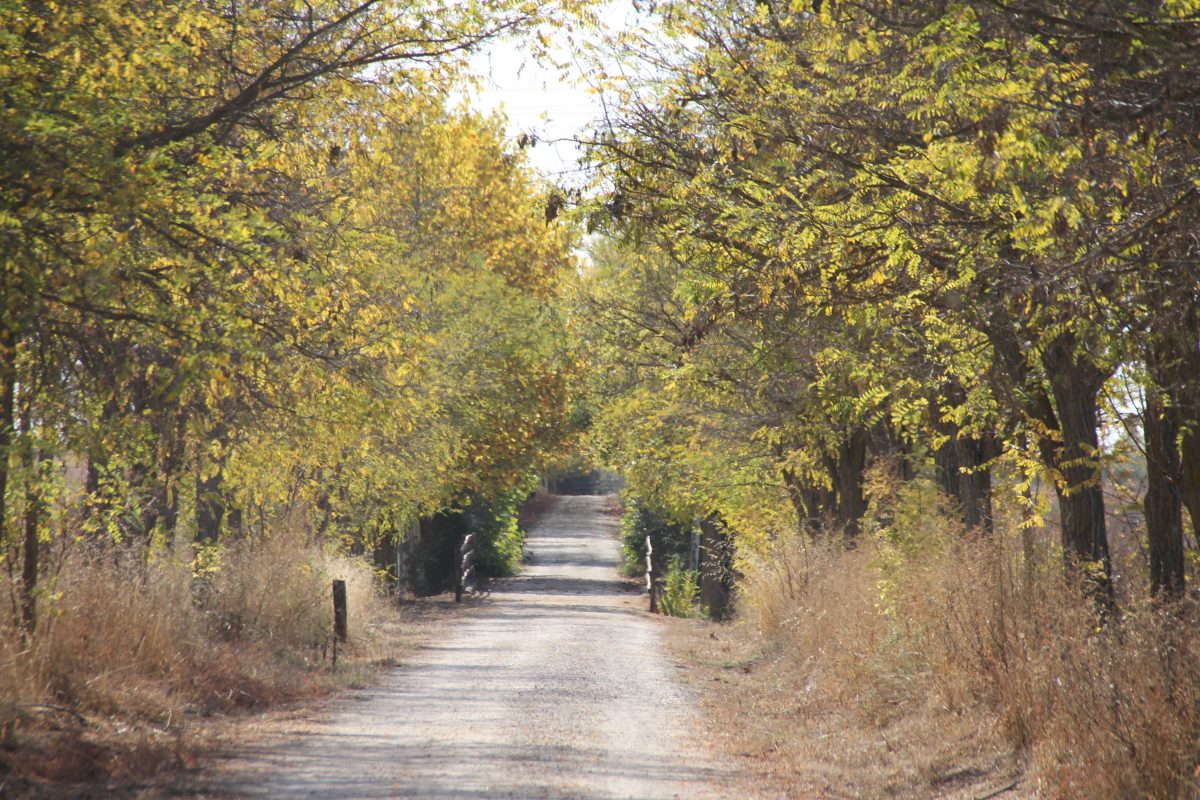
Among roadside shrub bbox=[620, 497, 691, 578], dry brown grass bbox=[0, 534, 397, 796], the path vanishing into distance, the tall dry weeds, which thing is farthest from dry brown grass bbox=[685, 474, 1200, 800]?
roadside shrub bbox=[620, 497, 691, 578]

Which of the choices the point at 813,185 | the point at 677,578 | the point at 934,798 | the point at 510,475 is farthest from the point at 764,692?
the point at 677,578

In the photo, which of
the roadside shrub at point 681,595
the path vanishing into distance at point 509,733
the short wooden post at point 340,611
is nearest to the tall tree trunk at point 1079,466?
the path vanishing into distance at point 509,733

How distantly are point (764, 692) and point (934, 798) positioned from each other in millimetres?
6706

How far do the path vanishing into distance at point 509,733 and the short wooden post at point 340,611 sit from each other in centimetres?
103

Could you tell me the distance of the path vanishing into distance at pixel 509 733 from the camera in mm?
9320

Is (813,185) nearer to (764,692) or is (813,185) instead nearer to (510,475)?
(764,692)

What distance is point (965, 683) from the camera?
11.1 m

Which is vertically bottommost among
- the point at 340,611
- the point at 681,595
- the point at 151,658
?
the point at 681,595

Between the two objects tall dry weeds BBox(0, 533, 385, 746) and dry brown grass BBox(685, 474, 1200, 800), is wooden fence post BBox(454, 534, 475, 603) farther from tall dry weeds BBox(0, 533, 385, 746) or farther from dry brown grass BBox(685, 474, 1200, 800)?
dry brown grass BBox(685, 474, 1200, 800)

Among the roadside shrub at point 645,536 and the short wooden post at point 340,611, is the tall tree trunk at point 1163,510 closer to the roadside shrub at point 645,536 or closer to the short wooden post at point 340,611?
the short wooden post at point 340,611

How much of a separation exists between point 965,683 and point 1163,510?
2143 mm

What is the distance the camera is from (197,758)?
32.9 ft

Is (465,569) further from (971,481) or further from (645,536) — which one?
(971,481)

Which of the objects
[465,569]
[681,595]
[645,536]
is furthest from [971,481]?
[645,536]
